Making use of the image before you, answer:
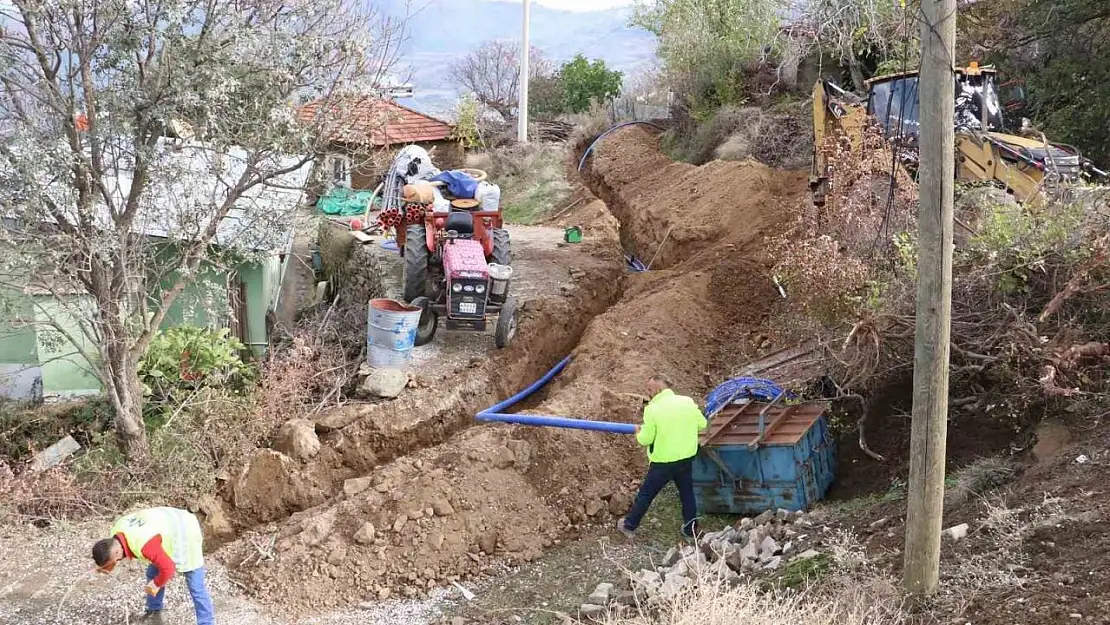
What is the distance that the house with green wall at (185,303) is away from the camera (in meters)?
10.2

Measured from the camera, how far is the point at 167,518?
7.19 meters

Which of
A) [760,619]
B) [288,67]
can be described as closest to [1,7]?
[288,67]

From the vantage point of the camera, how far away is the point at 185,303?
13.8m

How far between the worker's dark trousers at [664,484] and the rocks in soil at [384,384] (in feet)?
11.6

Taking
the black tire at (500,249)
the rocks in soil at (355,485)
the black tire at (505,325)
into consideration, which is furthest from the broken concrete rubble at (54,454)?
Answer: the black tire at (500,249)

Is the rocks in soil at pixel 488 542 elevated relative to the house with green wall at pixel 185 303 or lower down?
lower down

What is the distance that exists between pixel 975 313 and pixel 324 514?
20.2 feet

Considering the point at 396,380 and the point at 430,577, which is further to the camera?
the point at 396,380

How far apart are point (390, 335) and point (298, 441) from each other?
2000mm

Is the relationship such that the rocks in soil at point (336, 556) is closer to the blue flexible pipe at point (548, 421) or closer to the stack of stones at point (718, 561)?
the stack of stones at point (718, 561)

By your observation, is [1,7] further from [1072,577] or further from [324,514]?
[1072,577]

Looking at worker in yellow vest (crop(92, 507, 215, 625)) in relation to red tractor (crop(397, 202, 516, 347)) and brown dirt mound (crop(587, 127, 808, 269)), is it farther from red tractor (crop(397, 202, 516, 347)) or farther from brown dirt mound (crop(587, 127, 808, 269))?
brown dirt mound (crop(587, 127, 808, 269))

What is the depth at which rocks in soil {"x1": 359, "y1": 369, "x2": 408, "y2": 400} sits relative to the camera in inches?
444

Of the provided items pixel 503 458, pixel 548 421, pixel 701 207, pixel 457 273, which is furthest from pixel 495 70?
pixel 503 458
